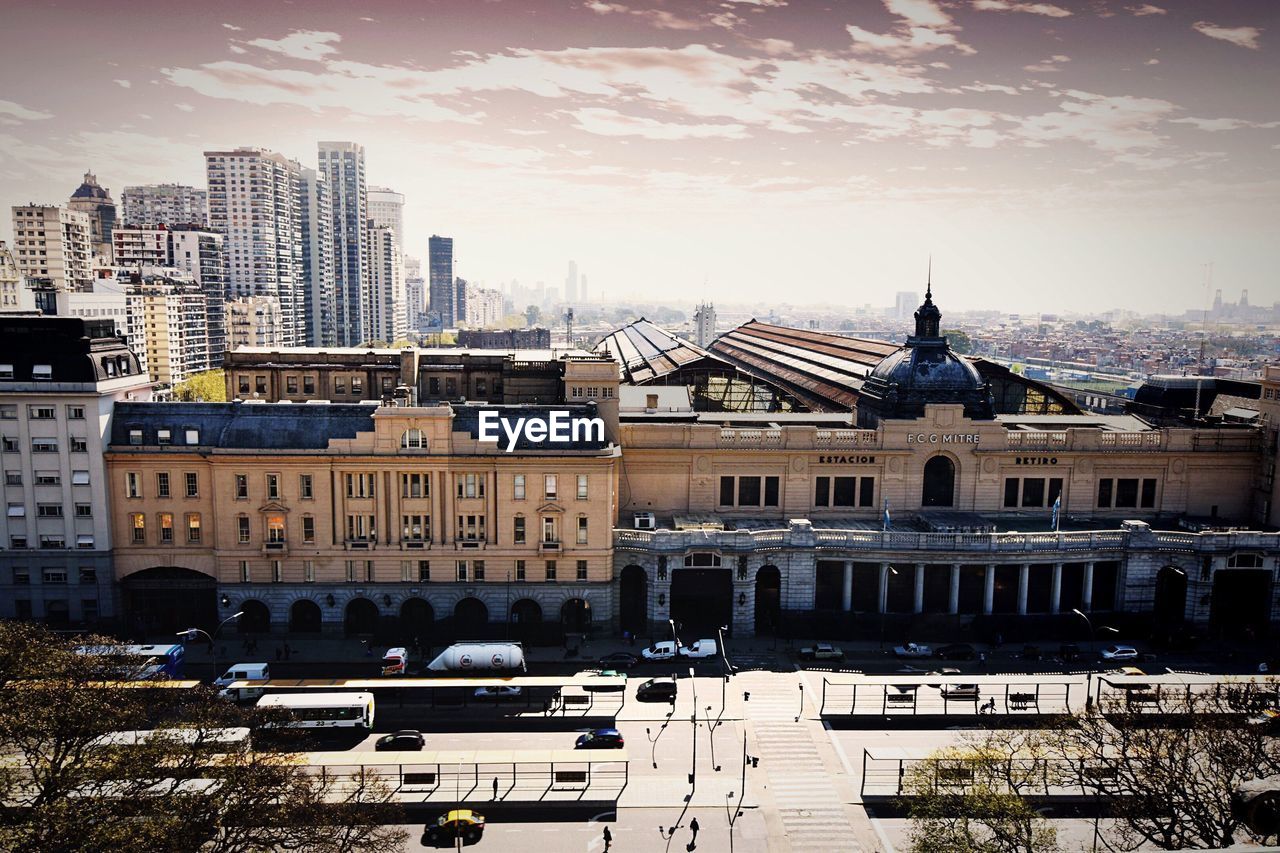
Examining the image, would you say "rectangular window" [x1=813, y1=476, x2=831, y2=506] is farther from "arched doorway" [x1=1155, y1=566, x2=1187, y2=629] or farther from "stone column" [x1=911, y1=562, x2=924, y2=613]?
"arched doorway" [x1=1155, y1=566, x2=1187, y2=629]

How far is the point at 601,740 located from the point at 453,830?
14.7 m

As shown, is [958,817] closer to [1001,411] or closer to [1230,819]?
[1230,819]

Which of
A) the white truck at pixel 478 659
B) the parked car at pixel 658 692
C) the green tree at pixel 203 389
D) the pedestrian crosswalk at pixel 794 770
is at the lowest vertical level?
the pedestrian crosswalk at pixel 794 770

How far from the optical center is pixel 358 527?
288ft

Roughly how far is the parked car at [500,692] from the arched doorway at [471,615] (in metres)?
12.2

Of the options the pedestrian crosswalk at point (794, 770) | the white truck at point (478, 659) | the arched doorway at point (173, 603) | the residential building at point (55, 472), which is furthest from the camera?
the arched doorway at point (173, 603)

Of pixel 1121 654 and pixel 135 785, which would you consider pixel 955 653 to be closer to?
pixel 1121 654

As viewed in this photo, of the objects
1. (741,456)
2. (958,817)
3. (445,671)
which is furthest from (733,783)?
(741,456)

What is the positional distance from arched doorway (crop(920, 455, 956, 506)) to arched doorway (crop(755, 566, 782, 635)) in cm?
1953

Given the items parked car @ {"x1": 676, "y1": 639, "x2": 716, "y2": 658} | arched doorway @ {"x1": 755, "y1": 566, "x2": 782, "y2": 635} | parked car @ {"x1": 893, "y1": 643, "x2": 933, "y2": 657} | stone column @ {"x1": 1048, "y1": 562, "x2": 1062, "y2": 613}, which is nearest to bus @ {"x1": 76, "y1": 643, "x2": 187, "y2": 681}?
parked car @ {"x1": 676, "y1": 639, "x2": 716, "y2": 658}

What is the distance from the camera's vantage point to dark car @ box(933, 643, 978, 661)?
85375 millimetres

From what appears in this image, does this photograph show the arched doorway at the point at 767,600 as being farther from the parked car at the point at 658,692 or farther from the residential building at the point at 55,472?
the residential building at the point at 55,472

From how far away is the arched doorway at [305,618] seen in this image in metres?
88.3

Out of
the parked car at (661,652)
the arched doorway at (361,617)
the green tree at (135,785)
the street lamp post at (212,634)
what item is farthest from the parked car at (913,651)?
the street lamp post at (212,634)
